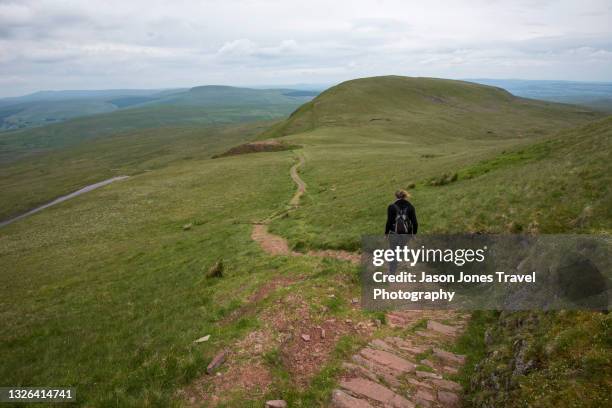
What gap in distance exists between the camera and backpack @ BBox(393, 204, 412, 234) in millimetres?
15081

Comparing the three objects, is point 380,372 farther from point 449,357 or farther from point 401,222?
point 401,222

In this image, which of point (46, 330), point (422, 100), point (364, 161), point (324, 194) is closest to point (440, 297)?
point (46, 330)

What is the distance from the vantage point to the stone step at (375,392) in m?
8.49

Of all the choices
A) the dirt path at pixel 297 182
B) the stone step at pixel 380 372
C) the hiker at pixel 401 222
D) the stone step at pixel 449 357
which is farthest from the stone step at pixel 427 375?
the dirt path at pixel 297 182

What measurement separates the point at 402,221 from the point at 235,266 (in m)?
10.4

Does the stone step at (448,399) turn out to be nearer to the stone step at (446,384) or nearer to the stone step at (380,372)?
the stone step at (446,384)

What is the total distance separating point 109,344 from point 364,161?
142 ft

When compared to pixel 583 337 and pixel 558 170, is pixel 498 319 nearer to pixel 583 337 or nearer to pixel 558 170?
pixel 583 337

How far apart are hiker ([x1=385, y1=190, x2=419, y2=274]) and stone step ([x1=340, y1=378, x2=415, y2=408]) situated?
271 inches

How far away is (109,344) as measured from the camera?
14531mm

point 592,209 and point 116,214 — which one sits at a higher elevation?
point 592,209

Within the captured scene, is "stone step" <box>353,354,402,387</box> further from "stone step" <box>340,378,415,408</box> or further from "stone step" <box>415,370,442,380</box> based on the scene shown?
"stone step" <box>415,370,442,380</box>

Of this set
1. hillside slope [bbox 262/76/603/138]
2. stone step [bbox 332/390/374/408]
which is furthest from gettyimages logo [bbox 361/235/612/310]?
hillside slope [bbox 262/76/603/138]

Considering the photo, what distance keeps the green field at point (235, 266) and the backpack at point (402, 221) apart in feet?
9.82
